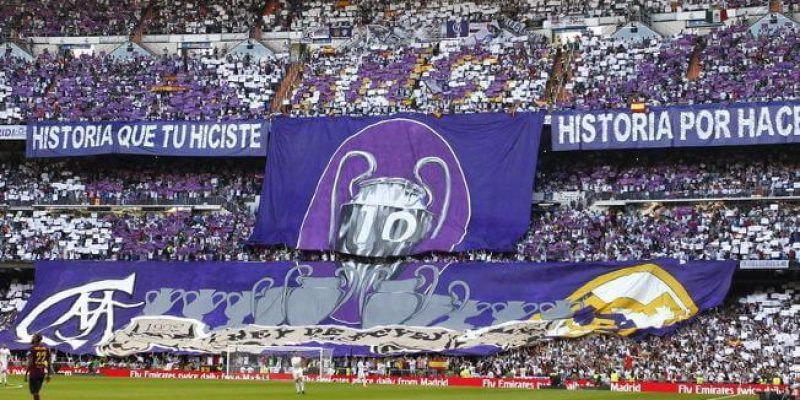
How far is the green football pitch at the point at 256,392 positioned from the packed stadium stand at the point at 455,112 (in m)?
7.09

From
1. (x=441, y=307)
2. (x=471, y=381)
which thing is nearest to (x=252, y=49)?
(x=441, y=307)

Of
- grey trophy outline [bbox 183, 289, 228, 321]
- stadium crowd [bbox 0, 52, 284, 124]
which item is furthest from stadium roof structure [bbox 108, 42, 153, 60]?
grey trophy outline [bbox 183, 289, 228, 321]

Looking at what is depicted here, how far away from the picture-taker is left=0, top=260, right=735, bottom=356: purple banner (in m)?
61.9

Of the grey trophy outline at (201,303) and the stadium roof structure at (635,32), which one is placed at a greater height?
the stadium roof structure at (635,32)

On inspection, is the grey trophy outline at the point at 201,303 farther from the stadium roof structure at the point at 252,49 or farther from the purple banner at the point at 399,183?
the stadium roof structure at the point at 252,49

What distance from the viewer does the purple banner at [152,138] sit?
7225 centimetres

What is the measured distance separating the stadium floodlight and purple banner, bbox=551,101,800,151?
48.5 feet

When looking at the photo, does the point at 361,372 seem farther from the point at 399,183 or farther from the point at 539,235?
the point at 399,183

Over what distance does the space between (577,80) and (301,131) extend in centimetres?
1341

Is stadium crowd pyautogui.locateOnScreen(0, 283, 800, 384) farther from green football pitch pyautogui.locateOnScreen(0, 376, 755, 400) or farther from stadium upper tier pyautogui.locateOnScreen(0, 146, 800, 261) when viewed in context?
green football pitch pyautogui.locateOnScreen(0, 376, 755, 400)

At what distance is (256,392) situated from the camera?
48938 millimetres

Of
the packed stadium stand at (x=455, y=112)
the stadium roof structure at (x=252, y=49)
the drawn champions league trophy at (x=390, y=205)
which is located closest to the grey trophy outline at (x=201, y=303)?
the packed stadium stand at (x=455, y=112)

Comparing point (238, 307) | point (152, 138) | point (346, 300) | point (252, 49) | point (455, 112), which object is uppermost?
point (252, 49)

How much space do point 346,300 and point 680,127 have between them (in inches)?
658
